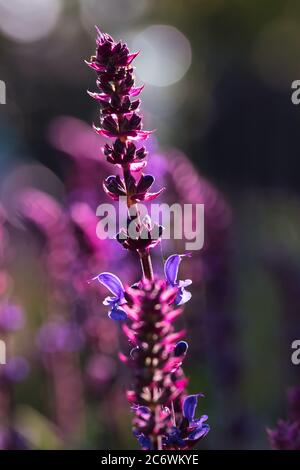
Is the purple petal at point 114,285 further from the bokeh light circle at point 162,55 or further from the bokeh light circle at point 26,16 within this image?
the bokeh light circle at point 26,16

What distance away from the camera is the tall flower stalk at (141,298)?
3.61ft

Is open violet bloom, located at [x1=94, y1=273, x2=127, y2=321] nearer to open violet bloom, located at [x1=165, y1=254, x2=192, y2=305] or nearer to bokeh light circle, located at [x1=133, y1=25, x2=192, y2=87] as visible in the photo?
open violet bloom, located at [x1=165, y1=254, x2=192, y2=305]

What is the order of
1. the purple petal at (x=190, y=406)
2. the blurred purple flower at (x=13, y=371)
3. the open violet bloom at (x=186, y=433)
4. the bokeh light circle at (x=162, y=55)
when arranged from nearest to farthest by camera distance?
1. the open violet bloom at (x=186, y=433)
2. the purple petal at (x=190, y=406)
3. the blurred purple flower at (x=13, y=371)
4. the bokeh light circle at (x=162, y=55)

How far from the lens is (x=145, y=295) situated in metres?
1.10

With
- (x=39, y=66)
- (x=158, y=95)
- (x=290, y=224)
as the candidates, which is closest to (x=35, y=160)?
(x=158, y=95)

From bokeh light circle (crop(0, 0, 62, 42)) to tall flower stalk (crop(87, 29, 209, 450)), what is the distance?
14669mm

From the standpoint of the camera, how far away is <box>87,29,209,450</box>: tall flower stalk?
1100mm

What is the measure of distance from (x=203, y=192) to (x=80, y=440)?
1118 mm

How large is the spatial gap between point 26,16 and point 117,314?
50.6 ft

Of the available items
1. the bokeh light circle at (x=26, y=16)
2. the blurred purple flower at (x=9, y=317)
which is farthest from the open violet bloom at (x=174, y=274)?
the bokeh light circle at (x=26, y=16)

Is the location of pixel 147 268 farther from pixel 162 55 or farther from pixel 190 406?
pixel 162 55

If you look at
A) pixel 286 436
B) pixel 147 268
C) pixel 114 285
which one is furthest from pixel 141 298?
pixel 286 436

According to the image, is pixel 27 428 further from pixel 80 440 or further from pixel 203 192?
pixel 203 192

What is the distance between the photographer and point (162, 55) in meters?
12.9
